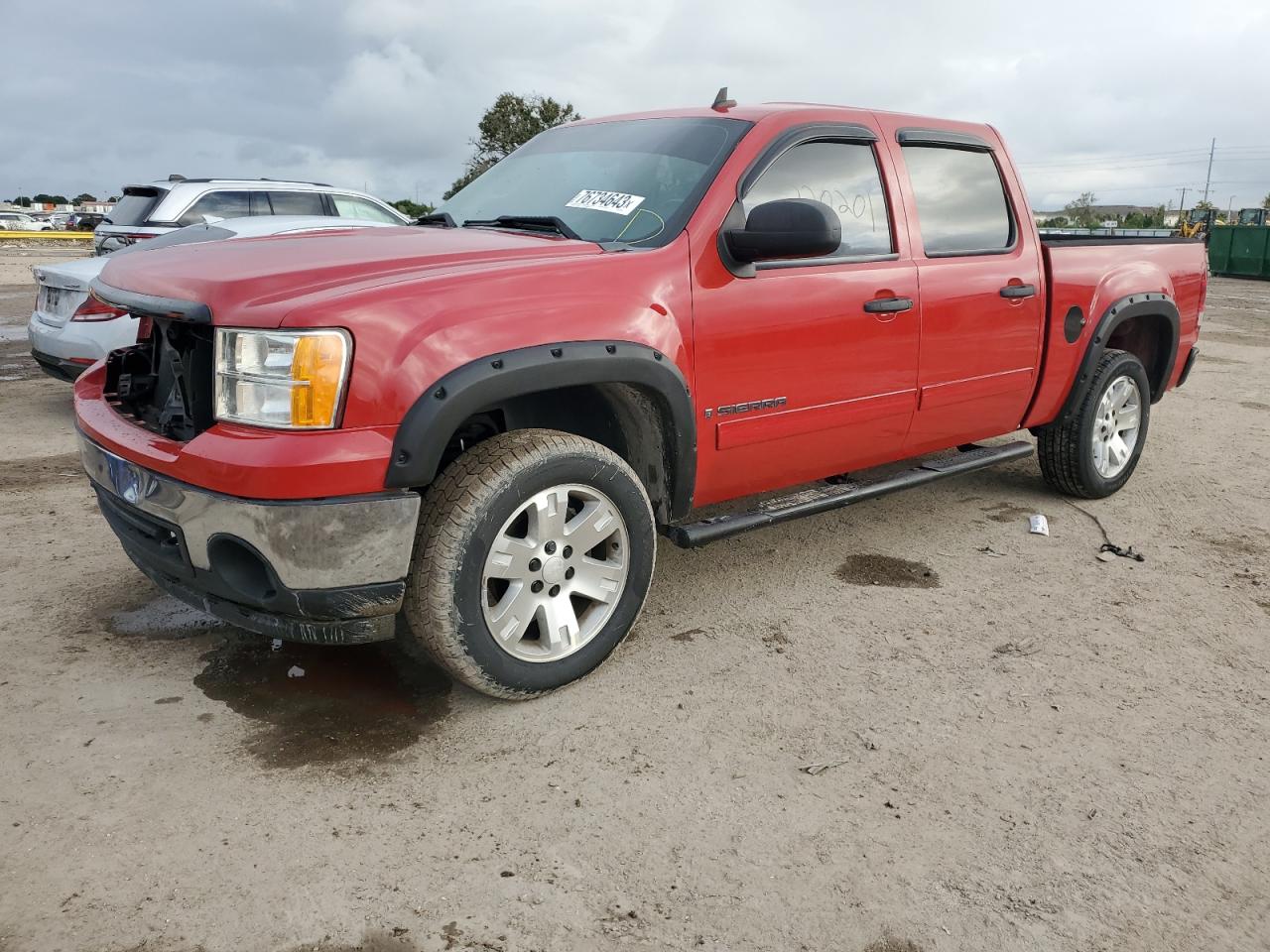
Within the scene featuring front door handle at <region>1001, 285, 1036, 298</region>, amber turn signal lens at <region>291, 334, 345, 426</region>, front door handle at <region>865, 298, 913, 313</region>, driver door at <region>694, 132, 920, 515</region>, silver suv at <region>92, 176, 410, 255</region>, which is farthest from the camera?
silver suv at <region>92, 176, 410, 255</region>

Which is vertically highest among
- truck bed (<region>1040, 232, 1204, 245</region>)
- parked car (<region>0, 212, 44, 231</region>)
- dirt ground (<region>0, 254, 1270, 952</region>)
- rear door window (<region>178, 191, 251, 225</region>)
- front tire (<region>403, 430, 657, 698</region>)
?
parked car (<region>0, 212, 44, 231</region>)

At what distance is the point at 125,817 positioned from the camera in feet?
8.23

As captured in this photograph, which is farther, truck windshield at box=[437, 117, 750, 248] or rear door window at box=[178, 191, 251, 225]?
rear door window at box=[178, 191, 251, 225]

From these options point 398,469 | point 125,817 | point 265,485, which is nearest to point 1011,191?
point 398,469

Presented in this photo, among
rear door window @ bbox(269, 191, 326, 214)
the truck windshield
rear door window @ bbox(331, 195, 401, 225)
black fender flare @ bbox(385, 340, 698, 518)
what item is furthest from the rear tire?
rear door window @ bbox(269, 191, 326, 214)

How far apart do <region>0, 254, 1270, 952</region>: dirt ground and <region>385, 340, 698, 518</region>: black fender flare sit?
0.78 m

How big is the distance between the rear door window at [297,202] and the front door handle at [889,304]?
288 inches

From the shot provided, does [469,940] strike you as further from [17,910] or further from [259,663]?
[259,663]

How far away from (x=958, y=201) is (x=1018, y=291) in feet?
1.54

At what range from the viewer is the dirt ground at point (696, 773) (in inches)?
87.0

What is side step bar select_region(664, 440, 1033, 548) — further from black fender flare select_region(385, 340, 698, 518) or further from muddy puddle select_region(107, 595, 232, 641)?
muddy puddle select_region(107, 595, 232, 641)

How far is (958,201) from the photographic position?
4.31 m

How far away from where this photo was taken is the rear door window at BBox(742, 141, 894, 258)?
3645mm

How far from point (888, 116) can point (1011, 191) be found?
89 cm
